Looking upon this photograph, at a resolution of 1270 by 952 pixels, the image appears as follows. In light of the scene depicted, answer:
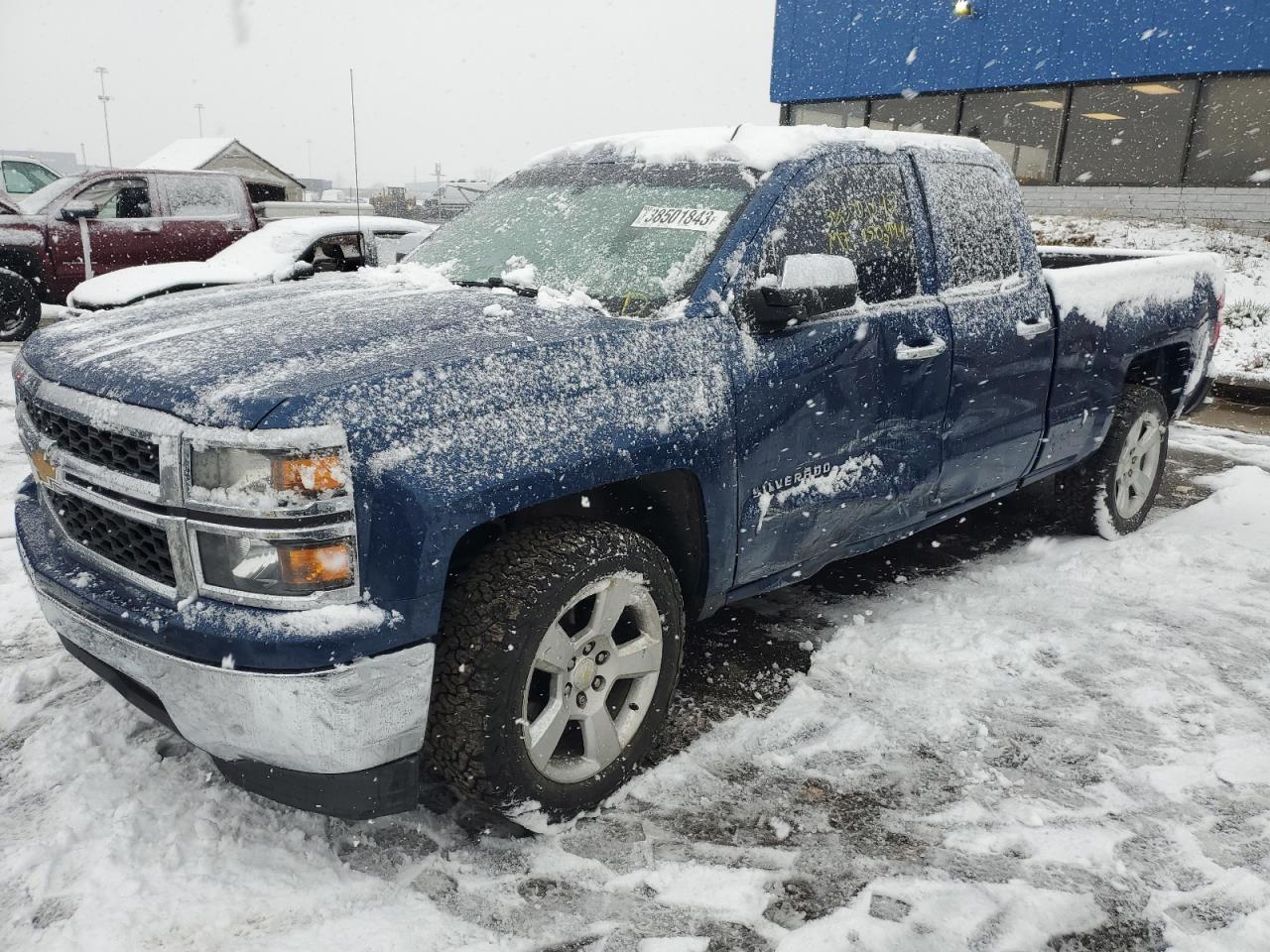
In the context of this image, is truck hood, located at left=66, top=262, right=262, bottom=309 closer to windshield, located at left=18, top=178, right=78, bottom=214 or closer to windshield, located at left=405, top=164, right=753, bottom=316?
windshield, located at left=405, top=164, right=753, bottom=316

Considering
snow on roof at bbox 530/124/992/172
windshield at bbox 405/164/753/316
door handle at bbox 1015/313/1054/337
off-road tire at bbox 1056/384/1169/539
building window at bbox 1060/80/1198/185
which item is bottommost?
off-road tire at bbox 1056/384/1169/539

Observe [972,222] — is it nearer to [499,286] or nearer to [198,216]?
[499,286]

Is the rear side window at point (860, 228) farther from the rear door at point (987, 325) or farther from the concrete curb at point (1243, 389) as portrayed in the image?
the concrete curb at point (1243, 389)

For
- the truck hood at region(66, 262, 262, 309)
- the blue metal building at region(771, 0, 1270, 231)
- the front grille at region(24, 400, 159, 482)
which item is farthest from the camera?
the blue metal building at region(771, 0, 1270, 231)

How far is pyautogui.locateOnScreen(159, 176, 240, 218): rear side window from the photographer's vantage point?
10.6 metres

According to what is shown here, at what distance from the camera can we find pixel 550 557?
228 cm

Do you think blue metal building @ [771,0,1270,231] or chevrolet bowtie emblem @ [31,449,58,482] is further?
blue metal building @ [771,0,1270,231]

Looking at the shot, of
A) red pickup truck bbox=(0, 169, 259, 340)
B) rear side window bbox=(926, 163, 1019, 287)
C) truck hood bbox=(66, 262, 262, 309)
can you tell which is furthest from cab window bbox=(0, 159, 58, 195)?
rear side window bbox=(926, 163, 1019, 287)

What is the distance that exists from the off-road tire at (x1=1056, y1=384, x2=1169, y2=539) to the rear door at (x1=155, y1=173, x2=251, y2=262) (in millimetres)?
9396

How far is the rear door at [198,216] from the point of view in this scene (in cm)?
1045

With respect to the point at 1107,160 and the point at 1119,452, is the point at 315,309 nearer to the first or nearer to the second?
the point at 1119,452

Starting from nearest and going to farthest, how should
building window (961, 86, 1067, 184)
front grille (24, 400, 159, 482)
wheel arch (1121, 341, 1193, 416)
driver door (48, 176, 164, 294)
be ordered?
front grille (24, 400, 159, 482)
wheel arch (1121, 341, 1193, 416)
driver door (48, 176, 164, 294)
building window (961, 86, 1067, 184)

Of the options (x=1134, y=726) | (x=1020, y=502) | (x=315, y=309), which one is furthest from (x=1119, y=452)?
(x=315, y=309)

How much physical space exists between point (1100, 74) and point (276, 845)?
706 inches
